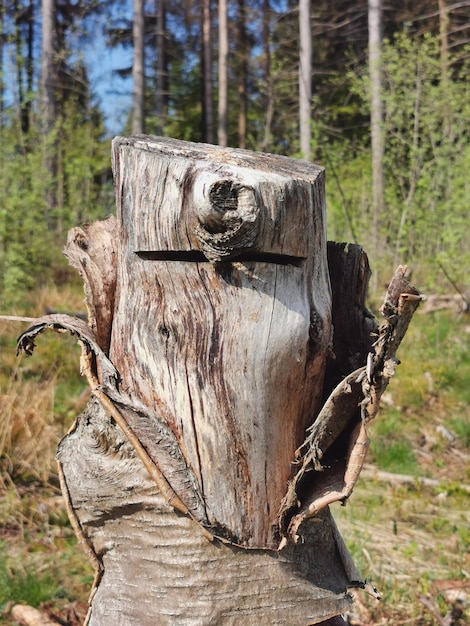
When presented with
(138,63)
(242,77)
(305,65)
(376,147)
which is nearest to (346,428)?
(376,147)

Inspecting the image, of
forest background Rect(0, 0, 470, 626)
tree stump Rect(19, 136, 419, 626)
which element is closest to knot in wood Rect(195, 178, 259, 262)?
tree stump Rect(19, 136, 419, 626)

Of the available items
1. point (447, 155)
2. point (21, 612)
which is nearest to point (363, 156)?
point (447, 155)

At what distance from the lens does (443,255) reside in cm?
697

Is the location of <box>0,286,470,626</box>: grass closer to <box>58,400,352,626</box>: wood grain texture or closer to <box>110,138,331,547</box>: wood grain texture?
<box>58,400,352,626</box>: wood grain texture

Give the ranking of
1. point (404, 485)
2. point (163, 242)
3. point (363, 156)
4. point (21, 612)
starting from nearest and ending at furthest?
point (163, 242) < point (21, 612) < point (404, 485) < point (363, 156)

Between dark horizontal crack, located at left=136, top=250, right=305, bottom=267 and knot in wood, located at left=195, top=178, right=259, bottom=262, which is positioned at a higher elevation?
knot in wood, located at left=195, top=178, right=259, bottom=262

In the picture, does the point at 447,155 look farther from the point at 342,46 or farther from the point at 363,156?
the point at 342,46

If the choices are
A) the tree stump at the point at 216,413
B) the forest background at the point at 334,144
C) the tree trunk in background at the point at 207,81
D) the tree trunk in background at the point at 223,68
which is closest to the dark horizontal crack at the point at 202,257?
the tree stump at the point at 216,413

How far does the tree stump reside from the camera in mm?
1403

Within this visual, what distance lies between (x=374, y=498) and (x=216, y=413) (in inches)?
116

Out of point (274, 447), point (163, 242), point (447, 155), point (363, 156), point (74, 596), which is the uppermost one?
point (363, 156)

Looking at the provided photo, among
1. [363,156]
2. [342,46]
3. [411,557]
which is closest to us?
[411,557]

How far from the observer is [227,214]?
1288 millimetres

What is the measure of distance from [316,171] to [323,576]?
986 millimetres
